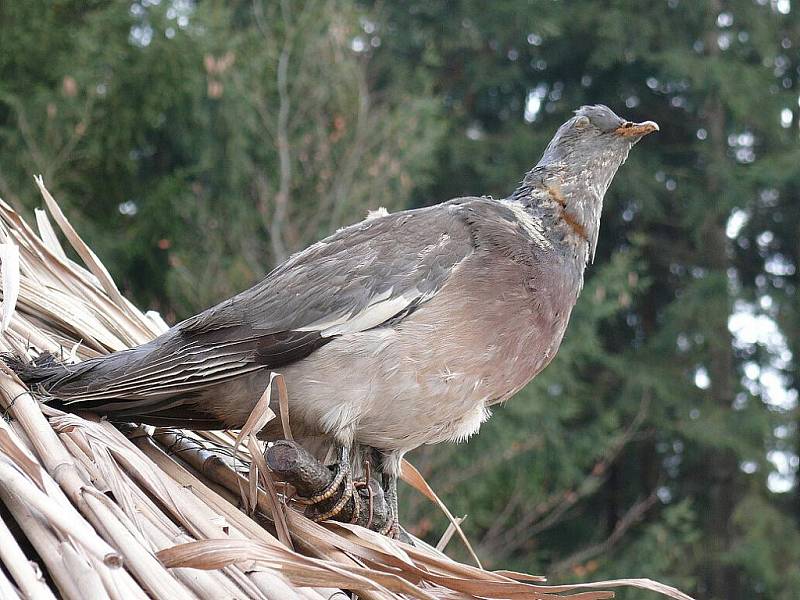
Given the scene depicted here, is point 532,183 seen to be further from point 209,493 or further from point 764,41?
point 764,41

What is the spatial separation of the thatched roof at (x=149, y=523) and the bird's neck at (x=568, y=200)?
85 cm

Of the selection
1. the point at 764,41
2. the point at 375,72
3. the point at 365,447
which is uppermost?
the point at 365,447

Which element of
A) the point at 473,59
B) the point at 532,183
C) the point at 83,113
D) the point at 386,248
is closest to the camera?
the point at 386,248

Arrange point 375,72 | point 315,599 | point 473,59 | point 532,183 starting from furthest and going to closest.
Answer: point 473,59, point 375,72, point 532,183, point 315,599

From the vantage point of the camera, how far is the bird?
2.38 m

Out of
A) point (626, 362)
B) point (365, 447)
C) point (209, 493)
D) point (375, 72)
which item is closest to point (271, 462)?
point (209, 493)

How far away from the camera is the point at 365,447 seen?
257 cm

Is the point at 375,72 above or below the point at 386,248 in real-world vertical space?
below

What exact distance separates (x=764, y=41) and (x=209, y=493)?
43.2 feet

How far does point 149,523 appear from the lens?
1.95 m

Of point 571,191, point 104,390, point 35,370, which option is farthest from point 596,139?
point 35,370

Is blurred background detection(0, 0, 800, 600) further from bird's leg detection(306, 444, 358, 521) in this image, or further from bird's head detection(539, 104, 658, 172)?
bird's leg detection(306, 444, 358, 521)

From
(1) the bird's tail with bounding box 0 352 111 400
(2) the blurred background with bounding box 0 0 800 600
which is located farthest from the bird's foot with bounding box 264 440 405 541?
(2) the blurred background with bounding box 0 0 800 600

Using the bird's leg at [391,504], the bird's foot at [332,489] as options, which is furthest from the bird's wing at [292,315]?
the bird's leg at [391,504]
